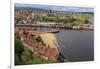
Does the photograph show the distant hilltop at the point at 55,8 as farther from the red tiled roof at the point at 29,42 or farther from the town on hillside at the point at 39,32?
the red tiled roof at the point at 29,42

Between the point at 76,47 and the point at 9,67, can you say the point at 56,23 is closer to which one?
the point at 76,47

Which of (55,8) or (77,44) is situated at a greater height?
(55,8)

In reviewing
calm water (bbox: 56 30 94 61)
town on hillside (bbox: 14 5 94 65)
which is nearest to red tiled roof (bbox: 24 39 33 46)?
town on hillside (bbox: 14 5 94 65)

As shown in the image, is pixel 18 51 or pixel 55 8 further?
pixel 55 8

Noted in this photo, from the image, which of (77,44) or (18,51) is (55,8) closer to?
(77,44)

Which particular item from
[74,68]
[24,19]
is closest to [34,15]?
[24,19]

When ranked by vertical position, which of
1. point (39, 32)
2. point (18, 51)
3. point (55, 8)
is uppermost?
point (55, 8)

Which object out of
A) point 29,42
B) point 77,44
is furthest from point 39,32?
point 77,44

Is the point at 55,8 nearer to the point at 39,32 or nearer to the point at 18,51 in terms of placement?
the point at 39,32
